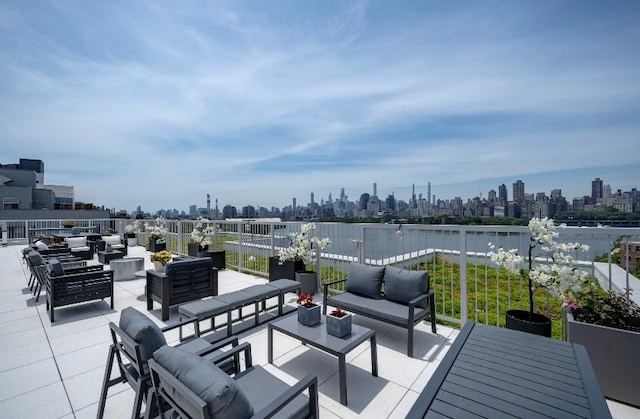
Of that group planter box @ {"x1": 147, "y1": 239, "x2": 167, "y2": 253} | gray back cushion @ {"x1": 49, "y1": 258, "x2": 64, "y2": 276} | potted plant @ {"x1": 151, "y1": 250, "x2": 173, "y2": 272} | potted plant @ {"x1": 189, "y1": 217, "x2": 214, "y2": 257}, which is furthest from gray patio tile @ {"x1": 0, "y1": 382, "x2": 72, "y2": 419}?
planter box @ {"x1": 147, "y1": 239, "x2": 167, "y2": 253}

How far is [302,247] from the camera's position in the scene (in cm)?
536

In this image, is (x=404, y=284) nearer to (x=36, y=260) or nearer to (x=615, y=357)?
(x=615, y=357)

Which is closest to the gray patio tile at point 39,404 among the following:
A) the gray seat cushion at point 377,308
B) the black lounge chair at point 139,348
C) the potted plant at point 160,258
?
the black lounge chair at point 139,348

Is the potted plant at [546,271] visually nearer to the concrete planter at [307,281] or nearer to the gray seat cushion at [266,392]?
the gray seat cushion at [266,392]

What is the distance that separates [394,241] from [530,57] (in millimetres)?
6159

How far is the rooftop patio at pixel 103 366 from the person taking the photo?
231 cm

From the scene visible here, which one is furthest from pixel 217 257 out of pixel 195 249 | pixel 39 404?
pixel 39 404

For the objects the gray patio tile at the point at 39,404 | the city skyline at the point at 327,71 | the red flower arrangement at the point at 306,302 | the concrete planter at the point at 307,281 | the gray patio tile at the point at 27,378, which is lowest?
the gray patio tile at the point at 27,378

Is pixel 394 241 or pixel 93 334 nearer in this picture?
pixel 93 334

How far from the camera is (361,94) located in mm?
9414

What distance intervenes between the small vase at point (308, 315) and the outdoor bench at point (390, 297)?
2.49 feet

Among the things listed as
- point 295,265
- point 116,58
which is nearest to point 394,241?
point 295,265

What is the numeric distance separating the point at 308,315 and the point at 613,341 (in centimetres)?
264

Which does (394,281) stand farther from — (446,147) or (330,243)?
(446,147)
